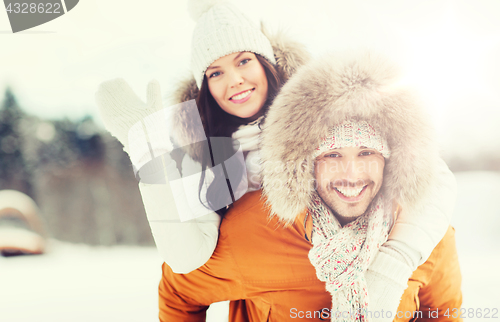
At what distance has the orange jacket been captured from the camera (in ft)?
2.15

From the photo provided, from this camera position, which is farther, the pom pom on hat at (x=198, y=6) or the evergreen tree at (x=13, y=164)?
the evergreen tree at (x=13, y=164)

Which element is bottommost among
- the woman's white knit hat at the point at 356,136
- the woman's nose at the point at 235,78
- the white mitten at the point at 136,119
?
the woman's white knit hat at the point at 356,136

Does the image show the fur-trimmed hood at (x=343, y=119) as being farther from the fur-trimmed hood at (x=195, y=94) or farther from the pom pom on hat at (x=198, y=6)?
the pom pom on hat at (x=198, y=6)

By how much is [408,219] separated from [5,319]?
1499 mm

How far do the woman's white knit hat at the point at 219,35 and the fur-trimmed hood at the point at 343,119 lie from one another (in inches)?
7.4

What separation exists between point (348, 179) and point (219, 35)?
0.51 m

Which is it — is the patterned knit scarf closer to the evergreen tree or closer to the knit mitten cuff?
the knit mitten cuff

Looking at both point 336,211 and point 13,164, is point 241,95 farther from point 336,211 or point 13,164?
point 13,164

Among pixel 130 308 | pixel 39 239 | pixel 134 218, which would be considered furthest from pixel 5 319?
pixel 134 218

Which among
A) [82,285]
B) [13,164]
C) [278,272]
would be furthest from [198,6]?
[82,285]

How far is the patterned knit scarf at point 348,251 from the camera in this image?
24.2 inches

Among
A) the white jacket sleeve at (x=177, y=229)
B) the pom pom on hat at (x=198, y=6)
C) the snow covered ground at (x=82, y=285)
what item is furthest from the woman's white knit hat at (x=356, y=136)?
the snow covered ground at (x=82, y=285)

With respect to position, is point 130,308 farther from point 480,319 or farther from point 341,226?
point 480,319

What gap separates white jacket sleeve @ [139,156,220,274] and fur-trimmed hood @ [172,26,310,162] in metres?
0.19
